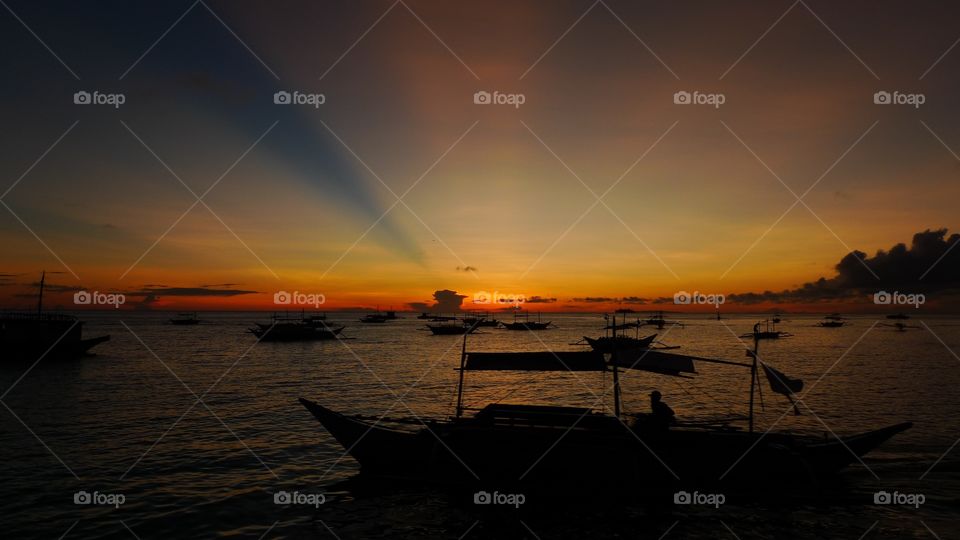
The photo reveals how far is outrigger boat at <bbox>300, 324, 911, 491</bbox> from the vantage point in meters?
13.9

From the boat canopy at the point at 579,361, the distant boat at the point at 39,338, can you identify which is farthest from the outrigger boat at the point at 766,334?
the distant boat at the point at 39,338

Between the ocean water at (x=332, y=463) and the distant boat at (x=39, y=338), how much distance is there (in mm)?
7314

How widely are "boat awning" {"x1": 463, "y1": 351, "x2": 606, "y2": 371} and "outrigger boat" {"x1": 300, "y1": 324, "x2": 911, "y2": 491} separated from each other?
0.12ft

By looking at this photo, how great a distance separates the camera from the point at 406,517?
43.1ft

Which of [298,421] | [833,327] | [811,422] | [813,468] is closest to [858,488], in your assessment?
[813,468]

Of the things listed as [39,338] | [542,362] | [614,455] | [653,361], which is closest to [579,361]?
[542,362]

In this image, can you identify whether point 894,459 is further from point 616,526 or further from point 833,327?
point 833,327

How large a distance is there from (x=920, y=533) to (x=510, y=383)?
28.9m

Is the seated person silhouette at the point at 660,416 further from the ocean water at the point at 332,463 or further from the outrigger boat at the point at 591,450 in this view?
the ocean water at the point at 332,463

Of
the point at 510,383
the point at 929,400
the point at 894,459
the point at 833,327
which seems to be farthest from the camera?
the point at 833,327

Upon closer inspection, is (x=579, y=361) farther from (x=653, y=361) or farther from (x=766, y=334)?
(x=766, y=334)

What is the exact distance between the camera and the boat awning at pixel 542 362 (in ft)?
49.8

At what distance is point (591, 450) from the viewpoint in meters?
13.9

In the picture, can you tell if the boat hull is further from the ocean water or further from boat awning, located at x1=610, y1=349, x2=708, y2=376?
boat awning, located at x1=610, y1=349, x2=708, y2=376
